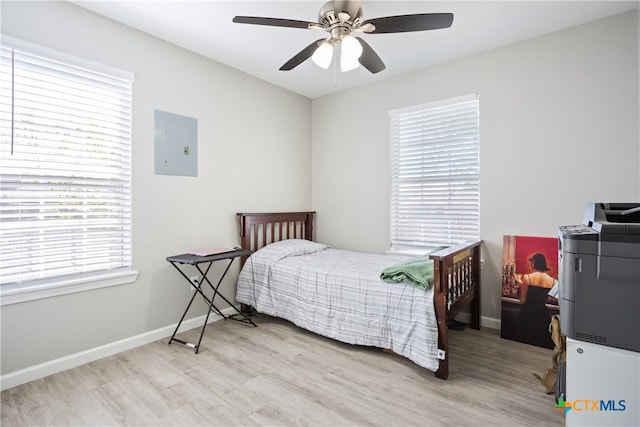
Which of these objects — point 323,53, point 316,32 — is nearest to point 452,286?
point 323,53

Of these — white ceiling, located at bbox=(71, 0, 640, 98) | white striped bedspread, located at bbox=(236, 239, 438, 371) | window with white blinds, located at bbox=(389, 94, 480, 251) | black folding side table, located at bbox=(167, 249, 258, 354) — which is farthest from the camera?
window with white blinds, located at bbox=(389, 94, 480, 251)

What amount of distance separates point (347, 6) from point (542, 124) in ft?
6.41

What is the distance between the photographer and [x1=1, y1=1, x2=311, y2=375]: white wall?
2.16m

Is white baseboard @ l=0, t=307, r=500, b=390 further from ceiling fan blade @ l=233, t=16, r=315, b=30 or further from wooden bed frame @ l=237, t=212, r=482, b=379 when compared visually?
ceiling fan blade @ l=233, t=16, r=315, b=30

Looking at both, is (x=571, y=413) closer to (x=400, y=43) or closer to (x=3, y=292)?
(x=400, y=43)

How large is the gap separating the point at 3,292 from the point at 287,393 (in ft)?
6.05

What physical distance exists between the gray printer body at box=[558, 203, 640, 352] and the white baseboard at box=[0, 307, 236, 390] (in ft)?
9.19

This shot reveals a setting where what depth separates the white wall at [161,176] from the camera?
2.16 meters

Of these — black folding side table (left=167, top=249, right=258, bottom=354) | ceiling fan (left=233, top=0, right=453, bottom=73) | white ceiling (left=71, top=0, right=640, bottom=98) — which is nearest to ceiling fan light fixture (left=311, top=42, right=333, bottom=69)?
ceiling fan (left=233, top=0, right=453, bottom=73)

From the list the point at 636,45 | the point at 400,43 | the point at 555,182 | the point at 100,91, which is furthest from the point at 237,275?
the point at 636,45

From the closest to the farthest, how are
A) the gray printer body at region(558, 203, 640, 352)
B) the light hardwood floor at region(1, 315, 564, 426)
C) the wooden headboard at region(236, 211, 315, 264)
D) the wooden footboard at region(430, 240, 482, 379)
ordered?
the gray printer body at region(558, 203, 640, 352)
the light hardwood floor at region(1, 315, 564, 426)
the wooden footboard at region(430, 240, 482, 379)
the wooden headboard at region(236, 211, 315, 264)

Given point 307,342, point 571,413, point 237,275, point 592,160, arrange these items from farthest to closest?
point 237,275, point 307,342, point 592,160, point 571,413

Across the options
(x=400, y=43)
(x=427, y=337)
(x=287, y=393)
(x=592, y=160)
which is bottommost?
(x=287, y=393)

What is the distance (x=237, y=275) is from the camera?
3.39m
